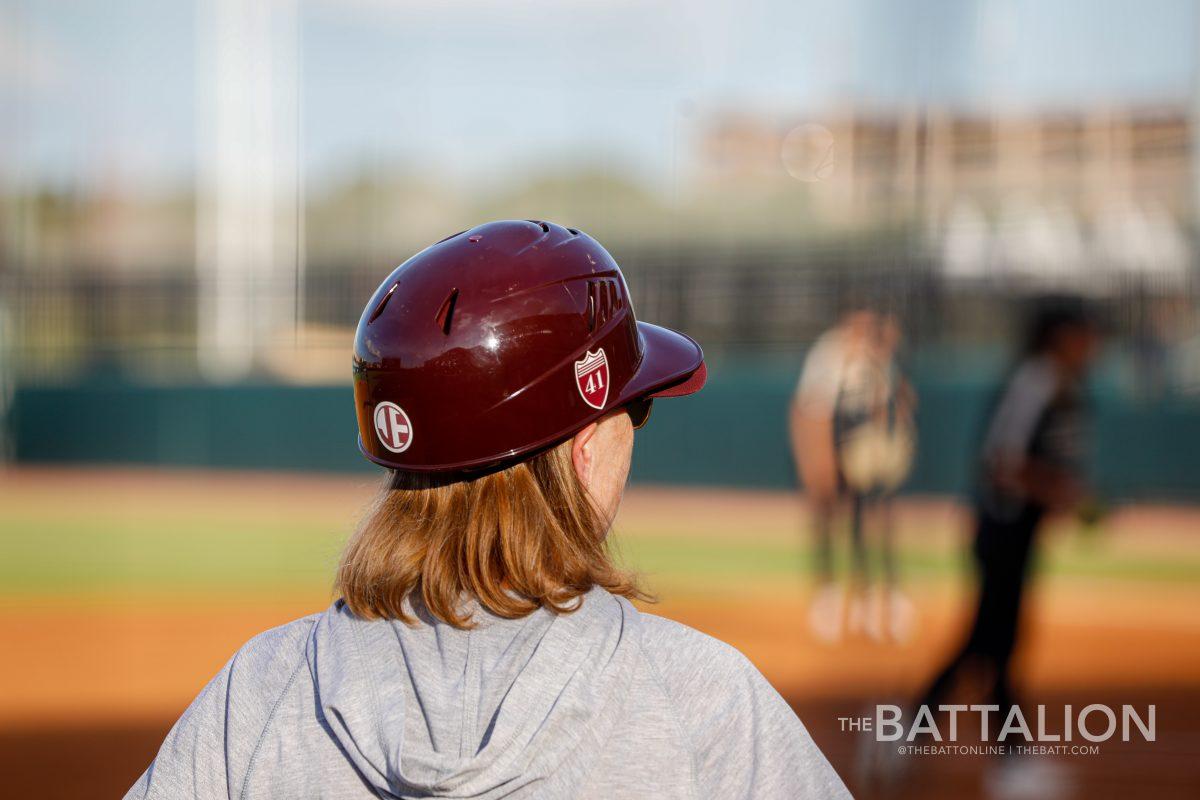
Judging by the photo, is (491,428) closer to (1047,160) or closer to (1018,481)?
(1018,481)

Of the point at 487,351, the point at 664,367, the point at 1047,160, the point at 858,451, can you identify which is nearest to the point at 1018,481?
the point at 858,451

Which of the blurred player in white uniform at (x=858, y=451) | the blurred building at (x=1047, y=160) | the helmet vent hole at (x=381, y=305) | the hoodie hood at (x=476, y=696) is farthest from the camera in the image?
the blurred building at (x=1047, y=160)

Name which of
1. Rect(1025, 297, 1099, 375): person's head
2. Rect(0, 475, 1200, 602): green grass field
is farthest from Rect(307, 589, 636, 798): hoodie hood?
Rect(0, 475, 1200, 602): green grass field

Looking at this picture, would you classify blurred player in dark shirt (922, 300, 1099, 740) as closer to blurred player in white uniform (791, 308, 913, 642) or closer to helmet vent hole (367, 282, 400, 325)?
blurred player in white uniform (791, 308, 913, 642)

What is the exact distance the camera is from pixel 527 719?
97 centimetres

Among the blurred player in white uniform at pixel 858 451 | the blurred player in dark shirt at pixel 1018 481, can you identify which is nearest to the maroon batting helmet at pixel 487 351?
the blurred player in dark shirt at pixel 1018 481

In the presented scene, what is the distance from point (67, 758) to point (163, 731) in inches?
25.8

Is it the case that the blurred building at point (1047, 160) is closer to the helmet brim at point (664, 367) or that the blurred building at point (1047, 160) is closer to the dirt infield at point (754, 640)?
the dirt infield at point (754, 640)

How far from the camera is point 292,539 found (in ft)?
44.5

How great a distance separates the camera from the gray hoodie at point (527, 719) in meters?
0.97

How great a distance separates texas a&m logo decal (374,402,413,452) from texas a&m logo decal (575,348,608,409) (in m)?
0.17

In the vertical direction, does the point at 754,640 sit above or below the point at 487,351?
below

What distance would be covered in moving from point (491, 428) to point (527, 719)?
0.88 ft

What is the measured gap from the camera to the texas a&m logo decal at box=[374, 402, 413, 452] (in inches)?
45.4
